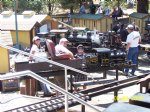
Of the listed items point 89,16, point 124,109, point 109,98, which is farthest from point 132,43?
point 89,16

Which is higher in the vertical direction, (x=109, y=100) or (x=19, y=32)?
(x=19, y=32)

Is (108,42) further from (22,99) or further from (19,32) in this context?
(22,99)

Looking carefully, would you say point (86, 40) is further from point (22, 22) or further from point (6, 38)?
point (22, 22)

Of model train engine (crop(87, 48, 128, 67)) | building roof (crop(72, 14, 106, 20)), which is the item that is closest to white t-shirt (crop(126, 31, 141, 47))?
model train engine (crop(87, 48, 128, 67))

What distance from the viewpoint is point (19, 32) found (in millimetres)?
14648

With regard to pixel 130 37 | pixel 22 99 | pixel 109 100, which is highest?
pixel 130 37

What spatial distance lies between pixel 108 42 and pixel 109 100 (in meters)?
4.36

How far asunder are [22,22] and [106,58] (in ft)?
21.2

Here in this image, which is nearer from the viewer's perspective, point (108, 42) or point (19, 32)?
point (108, 42)

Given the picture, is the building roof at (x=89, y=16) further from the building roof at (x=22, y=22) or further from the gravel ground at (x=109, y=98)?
the gravel ground at (x=109, y=98)

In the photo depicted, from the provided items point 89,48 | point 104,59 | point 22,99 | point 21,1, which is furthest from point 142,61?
point 21,1

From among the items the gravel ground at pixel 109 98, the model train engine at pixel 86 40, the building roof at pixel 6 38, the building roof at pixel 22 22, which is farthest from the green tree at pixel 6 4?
the gravel ground at pixel 109 98

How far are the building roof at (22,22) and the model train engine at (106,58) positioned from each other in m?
5.63

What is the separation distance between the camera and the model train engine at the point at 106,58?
9273 mm
